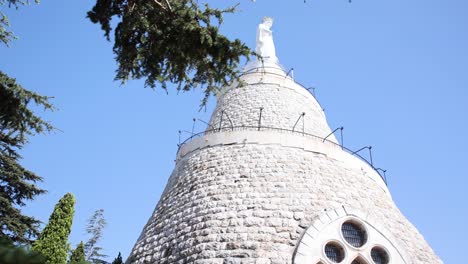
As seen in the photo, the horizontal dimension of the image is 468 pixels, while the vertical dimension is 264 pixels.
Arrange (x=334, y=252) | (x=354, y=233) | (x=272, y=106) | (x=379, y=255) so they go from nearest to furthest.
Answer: (x=334, y=252), (x=379, y=255), (x=354, y=233), (x=272, y=106)

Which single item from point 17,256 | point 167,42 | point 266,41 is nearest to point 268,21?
point 266,41

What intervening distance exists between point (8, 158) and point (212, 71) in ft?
39.8

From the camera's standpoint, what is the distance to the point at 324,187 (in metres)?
10.3

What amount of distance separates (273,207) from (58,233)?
265 inches

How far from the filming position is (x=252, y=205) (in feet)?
30.9

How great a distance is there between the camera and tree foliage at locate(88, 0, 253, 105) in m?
6.34

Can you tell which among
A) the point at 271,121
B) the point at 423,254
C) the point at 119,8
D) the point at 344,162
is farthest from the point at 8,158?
the point at 423,254

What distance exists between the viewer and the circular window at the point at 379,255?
9219mm

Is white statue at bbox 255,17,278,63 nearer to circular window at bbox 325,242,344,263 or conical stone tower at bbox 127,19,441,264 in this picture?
conical stone tower at bbox 127,19,441,264

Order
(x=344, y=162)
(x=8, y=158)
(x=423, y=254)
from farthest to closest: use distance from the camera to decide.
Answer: (x=8, y=158)
(x=344, y=162)
(x=423, y=254)

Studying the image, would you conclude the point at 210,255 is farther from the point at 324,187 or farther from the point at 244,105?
the point at 244,105

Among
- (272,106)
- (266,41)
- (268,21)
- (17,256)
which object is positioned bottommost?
(17,256)

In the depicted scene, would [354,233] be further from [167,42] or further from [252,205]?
[167,42]

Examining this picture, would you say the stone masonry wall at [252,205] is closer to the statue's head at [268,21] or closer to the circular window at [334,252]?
the circular window at [334,252]
